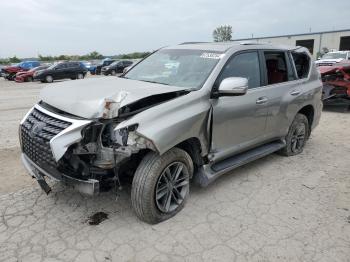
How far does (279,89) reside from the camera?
4762 millimetres

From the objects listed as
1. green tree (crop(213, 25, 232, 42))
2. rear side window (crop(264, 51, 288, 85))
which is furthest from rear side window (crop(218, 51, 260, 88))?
green tree (crop(213, 25, 232, 42))

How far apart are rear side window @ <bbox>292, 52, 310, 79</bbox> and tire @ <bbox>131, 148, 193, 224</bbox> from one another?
290 centimetres

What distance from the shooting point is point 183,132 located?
3354mm

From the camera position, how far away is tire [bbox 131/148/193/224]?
3203 millimetres

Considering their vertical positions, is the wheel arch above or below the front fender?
below

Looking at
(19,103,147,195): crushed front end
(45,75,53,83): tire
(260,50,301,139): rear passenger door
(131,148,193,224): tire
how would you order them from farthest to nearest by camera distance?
(45,75,53,83): tire → (260,50,301,139): rear passenger door → (131,148,193,224): tire → (19,103,147,195): crushed front end

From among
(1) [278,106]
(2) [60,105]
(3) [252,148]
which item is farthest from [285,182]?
(2) [60,105]

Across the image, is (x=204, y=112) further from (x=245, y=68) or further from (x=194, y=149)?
(x=245, y=68)

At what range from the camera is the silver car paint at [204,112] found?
10.2 feet

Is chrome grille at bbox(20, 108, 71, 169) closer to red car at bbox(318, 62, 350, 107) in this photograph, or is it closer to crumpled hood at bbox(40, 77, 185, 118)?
crumpled hood at bbox(40, 77, 185, 118)

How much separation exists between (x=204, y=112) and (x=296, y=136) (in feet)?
8.62

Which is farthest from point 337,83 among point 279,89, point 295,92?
point 279,89

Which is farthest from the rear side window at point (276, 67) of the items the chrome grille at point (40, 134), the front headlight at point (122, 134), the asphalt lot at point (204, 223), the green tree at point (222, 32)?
the green tree at point (222, 32)

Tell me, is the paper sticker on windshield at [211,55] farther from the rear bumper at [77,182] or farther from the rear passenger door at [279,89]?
the rear bumper at [77,182]
